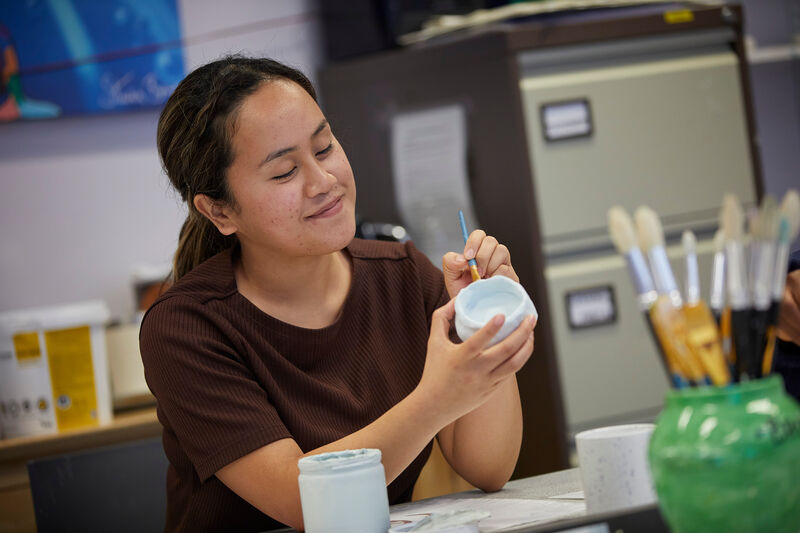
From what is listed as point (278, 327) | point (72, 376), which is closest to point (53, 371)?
point (72, 376)

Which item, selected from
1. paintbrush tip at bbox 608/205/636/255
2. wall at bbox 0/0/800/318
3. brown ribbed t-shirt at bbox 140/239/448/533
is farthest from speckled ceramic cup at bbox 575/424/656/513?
wall at bbox 0/0/800/318

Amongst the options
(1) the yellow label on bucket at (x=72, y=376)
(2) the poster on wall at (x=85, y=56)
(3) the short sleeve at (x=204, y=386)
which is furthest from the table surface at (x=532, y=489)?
(2) the poster on wall at (x=85, y=56)

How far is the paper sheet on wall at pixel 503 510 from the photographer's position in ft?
3.14

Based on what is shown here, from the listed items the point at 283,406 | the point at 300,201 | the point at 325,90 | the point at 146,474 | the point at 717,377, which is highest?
the point at 325,90

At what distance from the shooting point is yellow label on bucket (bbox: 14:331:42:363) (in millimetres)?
Answer: 1990

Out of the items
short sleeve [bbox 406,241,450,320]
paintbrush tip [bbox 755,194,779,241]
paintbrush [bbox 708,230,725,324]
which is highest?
paintbrush tip [bbox 755,194,779,241]

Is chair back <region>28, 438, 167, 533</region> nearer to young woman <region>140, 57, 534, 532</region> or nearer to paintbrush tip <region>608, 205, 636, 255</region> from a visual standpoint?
young woman <region>140, 57, 534, 532</region>

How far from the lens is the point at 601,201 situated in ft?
7.35

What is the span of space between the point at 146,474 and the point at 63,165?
106 centimetres

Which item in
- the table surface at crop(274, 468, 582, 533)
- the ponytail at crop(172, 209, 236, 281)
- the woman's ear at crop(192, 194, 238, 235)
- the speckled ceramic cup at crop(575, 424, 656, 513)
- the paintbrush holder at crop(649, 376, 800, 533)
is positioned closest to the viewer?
the paintbrush holder at crop(649, 376, 800, 533)

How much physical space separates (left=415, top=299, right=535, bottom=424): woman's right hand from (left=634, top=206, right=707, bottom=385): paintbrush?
0.25 m

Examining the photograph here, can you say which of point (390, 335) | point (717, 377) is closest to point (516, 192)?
point (390, 335)

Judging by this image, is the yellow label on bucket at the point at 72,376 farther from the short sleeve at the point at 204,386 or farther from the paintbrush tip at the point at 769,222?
the paintbrush tip at the point at 769,222

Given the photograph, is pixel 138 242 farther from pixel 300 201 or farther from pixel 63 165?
pixel 300 201
